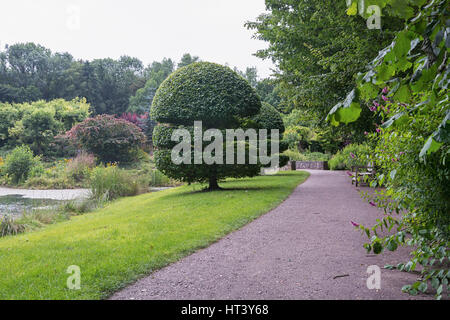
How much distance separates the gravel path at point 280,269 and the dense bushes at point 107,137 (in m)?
16.7

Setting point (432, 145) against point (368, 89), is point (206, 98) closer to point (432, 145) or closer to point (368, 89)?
point (368, 89)

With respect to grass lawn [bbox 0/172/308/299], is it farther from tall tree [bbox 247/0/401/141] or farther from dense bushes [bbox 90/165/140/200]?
dense bushes [bbox 90/165/140/200]

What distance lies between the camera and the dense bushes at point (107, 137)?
67.2ft

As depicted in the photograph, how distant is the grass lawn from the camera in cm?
329

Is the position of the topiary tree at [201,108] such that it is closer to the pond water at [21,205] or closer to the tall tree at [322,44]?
the tall tree at [322,44]

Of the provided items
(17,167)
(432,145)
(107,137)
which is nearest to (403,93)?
(432,145)

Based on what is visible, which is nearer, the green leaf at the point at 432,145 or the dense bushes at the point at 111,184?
the green leaf at the point at 432,145

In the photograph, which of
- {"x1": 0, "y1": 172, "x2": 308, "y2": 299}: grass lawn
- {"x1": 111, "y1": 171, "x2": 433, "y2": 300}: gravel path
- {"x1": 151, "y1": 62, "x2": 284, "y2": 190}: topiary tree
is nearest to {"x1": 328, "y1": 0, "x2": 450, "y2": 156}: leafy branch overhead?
{"x1": 111, "y1": 171, "x2": 433, "y2": 300}: gravel path

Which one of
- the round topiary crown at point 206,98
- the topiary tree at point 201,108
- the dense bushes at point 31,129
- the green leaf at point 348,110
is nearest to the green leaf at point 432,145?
the green leaf at point 348,110

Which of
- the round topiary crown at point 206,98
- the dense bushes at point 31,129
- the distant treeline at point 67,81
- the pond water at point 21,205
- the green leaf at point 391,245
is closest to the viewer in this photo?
the green leaf at point 391,245

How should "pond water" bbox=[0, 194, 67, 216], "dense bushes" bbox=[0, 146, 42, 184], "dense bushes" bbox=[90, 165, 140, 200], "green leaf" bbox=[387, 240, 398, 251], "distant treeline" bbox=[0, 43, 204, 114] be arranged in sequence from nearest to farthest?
"green leaf" bbox=[387, 240, 398, 251], "pond water" bbox=[0, 194, 67, 216], "dense bushes" bbox=[90, 165, 140, 200], "dense bushes" bbox=[0, 146, 42, 184], "distant treeline" bbox=[0, 43, 204, 114]

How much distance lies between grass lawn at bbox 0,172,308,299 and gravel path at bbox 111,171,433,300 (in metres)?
0.24

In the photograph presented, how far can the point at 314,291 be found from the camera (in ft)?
10.1
